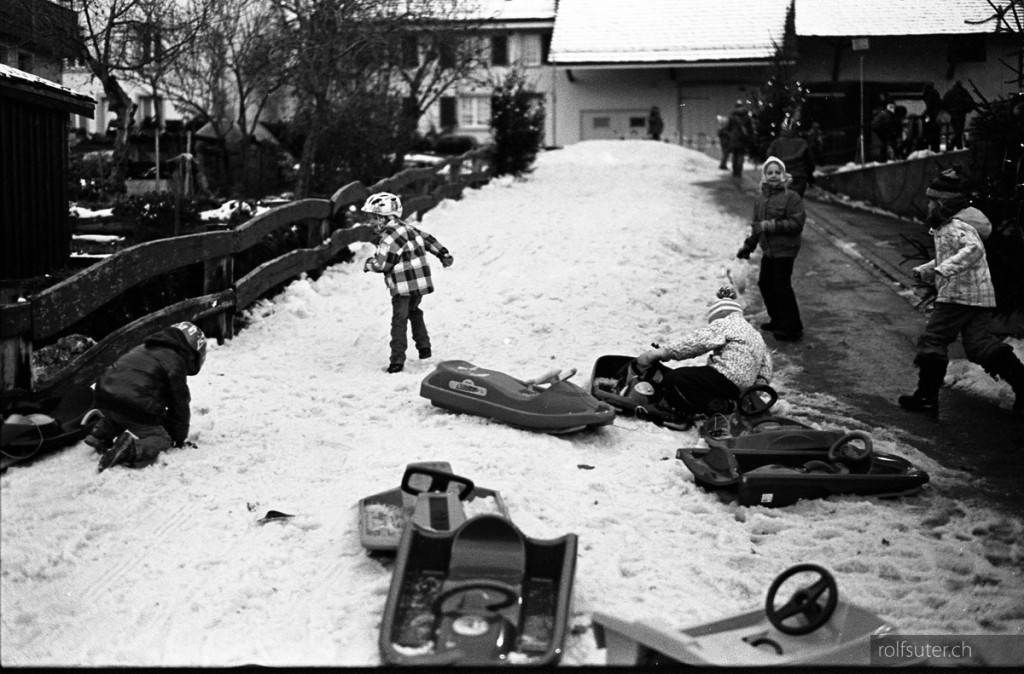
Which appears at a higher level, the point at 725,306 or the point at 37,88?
the point at 37,88

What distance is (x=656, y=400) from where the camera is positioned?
5.36 meters

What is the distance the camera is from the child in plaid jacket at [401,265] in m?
6.34

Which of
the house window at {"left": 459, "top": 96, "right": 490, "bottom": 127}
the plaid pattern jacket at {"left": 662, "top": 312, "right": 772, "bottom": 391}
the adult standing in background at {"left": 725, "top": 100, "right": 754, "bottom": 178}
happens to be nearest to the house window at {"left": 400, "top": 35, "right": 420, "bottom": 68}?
the adult standing in background at {"left": 725, "top": 100, "right": 754, "bottom": 178}

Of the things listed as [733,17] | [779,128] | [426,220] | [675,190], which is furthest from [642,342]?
[675,190]

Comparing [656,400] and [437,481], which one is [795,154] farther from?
[437,481]

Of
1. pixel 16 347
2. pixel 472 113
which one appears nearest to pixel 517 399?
pixel 16 347

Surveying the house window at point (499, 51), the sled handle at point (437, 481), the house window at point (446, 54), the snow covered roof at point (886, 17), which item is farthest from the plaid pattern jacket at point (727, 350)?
the house window at point (446, 54)

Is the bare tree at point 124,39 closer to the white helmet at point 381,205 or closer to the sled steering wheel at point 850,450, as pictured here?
the white helmet at point 381,205

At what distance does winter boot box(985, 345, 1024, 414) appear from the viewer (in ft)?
18.1

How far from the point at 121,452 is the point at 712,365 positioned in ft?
9.42

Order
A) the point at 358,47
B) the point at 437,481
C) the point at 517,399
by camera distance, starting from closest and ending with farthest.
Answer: the point at 437,481 < the point at 517,399 < the point at 358,47

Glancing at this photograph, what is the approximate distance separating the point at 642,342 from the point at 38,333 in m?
3.51

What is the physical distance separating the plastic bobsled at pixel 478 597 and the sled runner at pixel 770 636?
157 mm

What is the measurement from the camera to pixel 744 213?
13586 millimetres
